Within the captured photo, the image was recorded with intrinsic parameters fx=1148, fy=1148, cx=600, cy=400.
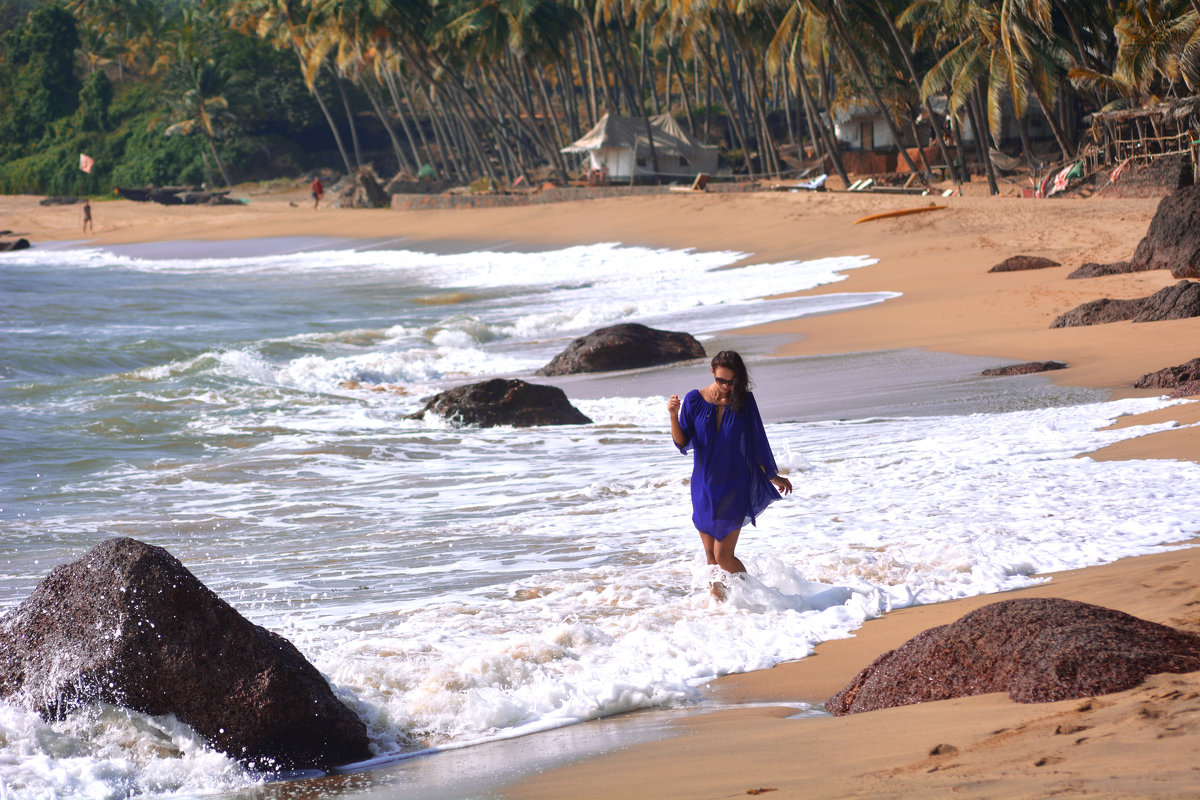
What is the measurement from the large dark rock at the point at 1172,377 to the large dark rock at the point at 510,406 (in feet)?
15.7

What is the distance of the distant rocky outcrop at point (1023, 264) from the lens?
687 inches

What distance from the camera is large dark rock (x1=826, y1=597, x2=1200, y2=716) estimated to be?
3357 millimetres

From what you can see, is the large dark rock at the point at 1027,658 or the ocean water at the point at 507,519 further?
the ocean water at the point at 507,519

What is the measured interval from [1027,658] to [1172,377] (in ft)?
20.2

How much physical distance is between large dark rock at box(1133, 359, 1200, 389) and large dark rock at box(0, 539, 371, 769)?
7130 millimetres

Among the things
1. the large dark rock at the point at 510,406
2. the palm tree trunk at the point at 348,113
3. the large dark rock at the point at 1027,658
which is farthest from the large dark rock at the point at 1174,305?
the palm tree trunk at the point at 348,113

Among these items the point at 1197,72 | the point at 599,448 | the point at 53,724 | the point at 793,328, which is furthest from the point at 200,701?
the point at 1197,72

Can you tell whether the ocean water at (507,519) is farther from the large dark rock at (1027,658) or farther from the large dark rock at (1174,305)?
the large dark rock at (1174,305)

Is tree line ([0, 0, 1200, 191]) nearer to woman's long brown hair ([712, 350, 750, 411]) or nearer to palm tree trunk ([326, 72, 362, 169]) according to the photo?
palm tree trunk ([326, 72, 362, 169])

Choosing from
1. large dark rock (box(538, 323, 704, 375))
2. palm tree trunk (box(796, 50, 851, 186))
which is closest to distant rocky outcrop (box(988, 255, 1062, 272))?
large dark rock (box(538, 323, 704, 375))

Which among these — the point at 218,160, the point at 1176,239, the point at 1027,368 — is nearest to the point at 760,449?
the point at 1027,368

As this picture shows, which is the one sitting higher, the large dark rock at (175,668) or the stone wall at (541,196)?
the stone wall at (541,196)

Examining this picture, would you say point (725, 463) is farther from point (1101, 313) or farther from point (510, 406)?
point (1101, 313)

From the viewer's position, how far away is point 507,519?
7.45 meters
